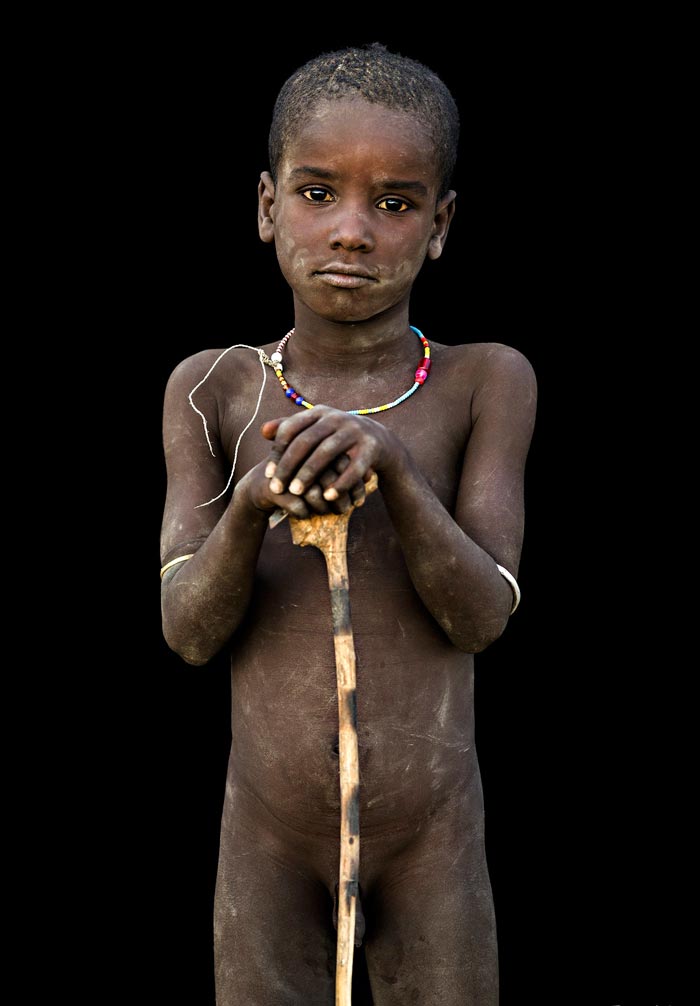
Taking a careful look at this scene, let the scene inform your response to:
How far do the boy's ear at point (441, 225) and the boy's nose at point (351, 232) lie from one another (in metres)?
0.30

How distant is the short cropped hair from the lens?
4.23 metres

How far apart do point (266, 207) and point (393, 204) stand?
42 cm

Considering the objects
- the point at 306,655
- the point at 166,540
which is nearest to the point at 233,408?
the point at 166,540

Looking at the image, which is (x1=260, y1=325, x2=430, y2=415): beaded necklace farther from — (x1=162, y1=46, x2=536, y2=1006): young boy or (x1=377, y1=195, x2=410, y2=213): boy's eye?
(x1=377, y1=195, x2=410, y2=213): boy's eye

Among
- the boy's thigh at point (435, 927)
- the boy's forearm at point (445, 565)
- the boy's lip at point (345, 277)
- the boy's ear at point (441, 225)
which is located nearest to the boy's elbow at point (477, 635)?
the boy's forearm at point (445, 565)

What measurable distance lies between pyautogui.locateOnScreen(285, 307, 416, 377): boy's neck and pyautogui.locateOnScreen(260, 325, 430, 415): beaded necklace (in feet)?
0.17

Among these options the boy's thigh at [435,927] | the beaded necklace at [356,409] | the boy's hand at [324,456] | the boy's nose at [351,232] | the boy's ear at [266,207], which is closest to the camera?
the boy's hand at [324,456]

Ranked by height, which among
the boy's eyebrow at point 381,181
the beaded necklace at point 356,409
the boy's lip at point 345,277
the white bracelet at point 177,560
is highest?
the boy's eyebrow at point 381,181

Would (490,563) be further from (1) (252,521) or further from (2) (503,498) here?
(1) (252,521)

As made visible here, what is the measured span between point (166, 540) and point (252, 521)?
1.45ft

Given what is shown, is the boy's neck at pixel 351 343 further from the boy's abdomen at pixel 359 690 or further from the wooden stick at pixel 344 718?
the wooden stick at pixel 344 718

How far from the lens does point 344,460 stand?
3834 millimetres

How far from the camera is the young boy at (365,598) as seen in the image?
4.20 meters

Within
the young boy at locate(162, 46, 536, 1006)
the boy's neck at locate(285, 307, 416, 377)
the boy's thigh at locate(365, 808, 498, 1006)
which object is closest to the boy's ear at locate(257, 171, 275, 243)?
the young boy at locate(162, 46, 536, 1006)
